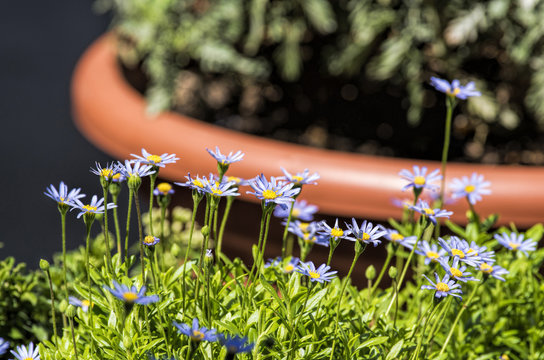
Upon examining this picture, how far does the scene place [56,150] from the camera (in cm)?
300

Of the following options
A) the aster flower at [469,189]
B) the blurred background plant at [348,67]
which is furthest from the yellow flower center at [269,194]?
the blurred background plant at [348,67]

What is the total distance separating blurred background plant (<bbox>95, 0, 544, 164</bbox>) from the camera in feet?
5.32

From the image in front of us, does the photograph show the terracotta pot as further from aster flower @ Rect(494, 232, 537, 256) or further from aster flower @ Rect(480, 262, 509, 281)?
aster flower @ Rect(480, 262, 509, 281)

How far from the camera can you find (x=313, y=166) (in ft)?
4.44

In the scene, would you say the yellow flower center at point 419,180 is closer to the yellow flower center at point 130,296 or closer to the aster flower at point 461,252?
the aster flower at point 461,252

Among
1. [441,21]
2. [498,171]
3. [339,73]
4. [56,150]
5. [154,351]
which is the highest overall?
[441,21]

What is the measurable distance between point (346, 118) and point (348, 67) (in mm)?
193

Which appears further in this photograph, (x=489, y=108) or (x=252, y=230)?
(x=489, y=108)

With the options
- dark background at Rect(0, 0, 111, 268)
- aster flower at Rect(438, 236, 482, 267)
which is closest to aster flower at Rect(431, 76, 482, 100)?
aster flower at Rect(438, 236, 482, 267)

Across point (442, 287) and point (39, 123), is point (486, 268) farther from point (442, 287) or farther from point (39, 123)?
point (39, 123)

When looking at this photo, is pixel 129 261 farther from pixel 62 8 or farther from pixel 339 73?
pixel 62 8

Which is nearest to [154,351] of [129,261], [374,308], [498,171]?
[129,261]

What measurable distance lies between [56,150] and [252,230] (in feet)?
5.90

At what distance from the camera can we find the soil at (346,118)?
70.9 inches
